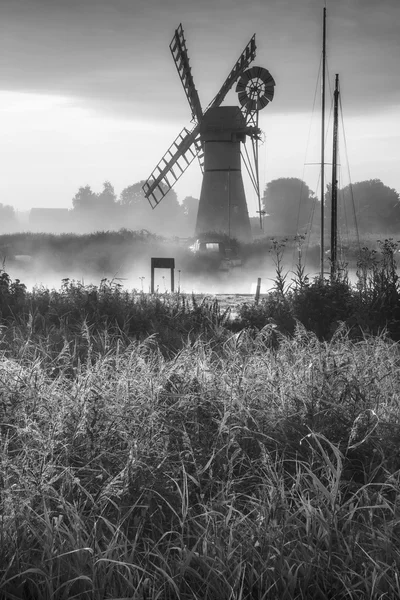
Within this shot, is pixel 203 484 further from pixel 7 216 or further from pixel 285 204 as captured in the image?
pixel 7 216

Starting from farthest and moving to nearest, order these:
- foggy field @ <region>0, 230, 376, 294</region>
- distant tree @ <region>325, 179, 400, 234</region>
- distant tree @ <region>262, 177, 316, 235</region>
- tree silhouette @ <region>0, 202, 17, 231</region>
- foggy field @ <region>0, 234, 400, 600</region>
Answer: tree silhouette @ <region>0, 202, 17, 231</region>
distant tree @ <region>262, 177, 316, 235</region>
distant tree @ <region>325, 179, 400, 234</region>
foggy field @ <region>0, 230, 376, 294</region>
foggy field @ <region>0, 234, 400, 600</region>

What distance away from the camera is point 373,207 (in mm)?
67000

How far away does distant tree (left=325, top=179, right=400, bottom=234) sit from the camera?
211 feet

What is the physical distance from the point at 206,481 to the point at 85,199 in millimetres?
103439

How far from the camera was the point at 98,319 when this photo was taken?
34.4ft

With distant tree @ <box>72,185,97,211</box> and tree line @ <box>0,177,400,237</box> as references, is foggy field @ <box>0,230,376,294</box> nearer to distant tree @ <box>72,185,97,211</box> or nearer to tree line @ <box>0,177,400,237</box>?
tree line @ <box>0,177,400,237</box>

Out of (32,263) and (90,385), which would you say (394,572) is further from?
(32,263)

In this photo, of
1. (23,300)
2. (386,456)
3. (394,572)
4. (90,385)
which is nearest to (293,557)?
(394,572)

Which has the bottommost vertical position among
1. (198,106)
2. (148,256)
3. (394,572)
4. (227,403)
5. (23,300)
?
(394,572)

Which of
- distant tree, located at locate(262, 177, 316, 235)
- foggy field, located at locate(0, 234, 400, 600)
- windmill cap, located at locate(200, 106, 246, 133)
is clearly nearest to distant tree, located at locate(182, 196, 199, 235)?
distant tree, located at locate(262, 177, 316, 235)

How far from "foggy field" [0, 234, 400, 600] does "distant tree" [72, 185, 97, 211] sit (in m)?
99.0

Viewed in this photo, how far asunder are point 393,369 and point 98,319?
527cm

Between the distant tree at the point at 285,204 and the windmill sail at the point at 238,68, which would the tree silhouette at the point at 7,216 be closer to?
the distant tree at the point at 285,204

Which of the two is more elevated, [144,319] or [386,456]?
[144,319]
